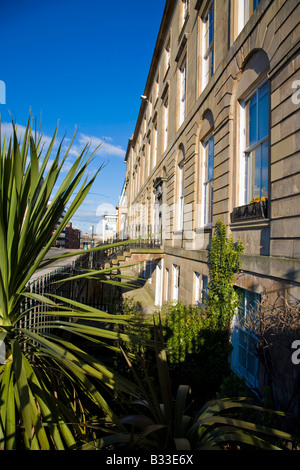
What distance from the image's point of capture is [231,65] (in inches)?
264

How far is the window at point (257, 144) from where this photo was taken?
5.55 meters

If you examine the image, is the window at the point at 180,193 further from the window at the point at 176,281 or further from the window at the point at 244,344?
the window at the point at 244,344

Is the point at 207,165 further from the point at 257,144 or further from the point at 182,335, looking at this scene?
the point at 182,335

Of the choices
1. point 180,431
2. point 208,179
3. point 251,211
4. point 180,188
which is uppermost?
point 180,188

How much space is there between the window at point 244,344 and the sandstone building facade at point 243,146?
2cm

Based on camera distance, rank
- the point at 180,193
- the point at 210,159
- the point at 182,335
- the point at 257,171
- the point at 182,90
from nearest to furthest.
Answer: the point at 257,171 < the point at 182,335 < the point at 210,159 < the point at 180,193 < the point at 182,90

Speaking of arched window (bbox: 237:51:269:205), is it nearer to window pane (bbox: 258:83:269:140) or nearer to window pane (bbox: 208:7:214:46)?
window pane (bbox: 258:83:269:140)

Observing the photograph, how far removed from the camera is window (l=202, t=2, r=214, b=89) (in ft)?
30.0

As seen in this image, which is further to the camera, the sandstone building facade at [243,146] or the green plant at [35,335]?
the sandstone building facade at [243,146]

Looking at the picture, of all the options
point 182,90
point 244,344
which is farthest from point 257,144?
point 182,90

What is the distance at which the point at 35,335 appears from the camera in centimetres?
222

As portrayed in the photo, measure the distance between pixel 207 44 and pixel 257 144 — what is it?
589cm

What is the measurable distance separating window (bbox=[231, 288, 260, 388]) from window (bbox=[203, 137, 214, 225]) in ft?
10.2

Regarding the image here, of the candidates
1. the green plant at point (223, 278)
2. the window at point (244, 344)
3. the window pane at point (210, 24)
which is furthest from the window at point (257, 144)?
the window pane at point (210, 24)
